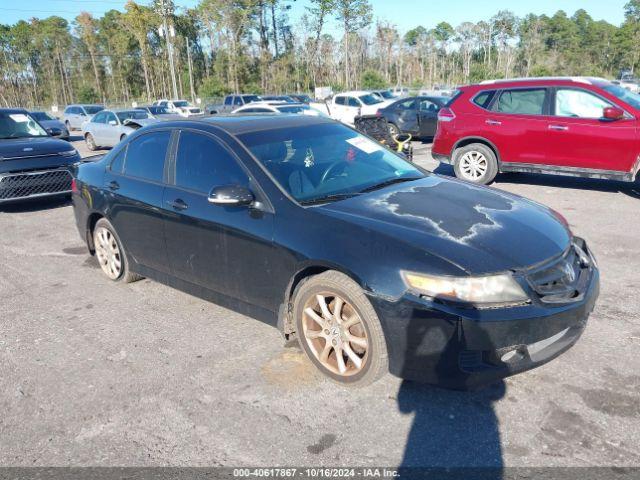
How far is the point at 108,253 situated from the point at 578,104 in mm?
7073

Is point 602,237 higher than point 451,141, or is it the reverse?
point 451,141

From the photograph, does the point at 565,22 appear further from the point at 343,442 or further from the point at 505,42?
the point at 343,442

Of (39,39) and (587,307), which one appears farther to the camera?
(39,39)

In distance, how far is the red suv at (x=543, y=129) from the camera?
776cm

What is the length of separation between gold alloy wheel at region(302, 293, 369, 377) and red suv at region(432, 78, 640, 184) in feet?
21.0

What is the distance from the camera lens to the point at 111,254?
5.25 m

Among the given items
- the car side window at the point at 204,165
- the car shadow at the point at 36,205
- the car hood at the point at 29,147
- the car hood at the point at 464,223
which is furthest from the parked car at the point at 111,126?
the car hood at the point at 464,223

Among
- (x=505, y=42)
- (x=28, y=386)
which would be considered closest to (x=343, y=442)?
(x=28, y=386)

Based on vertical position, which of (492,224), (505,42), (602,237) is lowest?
(602,237)

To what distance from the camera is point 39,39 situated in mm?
65625

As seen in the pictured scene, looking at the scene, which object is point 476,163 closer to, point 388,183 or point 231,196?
point 388,183

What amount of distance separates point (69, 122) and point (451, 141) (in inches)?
995

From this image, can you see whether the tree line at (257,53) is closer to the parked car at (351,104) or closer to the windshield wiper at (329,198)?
the parked car at (351,104)

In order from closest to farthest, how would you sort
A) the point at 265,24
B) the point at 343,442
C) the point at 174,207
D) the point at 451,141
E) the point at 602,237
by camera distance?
the point at 343,442 → the point at 174,207 → the point at 602,237 → the point at 451,141 → the point at 265,24
